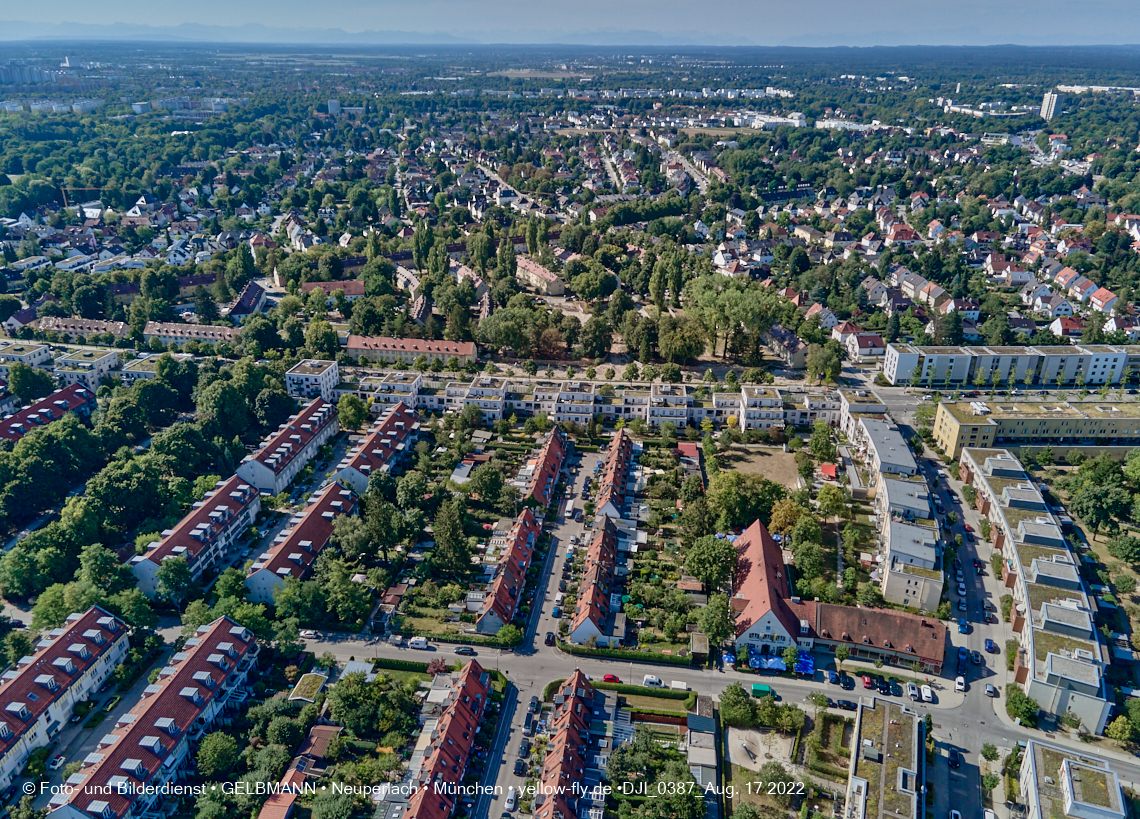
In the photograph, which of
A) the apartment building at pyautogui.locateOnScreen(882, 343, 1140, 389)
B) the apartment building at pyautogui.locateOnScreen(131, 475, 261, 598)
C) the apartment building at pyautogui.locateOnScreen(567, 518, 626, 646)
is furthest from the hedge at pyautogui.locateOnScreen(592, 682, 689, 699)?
the apartment building at pyautogui.locateOnScreen(882, 343, 1140, 389)

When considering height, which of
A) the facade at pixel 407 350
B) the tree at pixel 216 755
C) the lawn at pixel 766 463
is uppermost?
the facade at pixel 407 350

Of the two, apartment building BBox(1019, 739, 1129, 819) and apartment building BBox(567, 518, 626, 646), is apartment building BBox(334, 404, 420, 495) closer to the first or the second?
apartment building BBox(567, 518, 626, 646)

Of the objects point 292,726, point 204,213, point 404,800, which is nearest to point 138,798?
point 292,726

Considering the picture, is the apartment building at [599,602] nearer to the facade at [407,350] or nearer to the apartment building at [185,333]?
the facade at [407,350]

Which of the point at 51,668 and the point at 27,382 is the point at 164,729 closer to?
the point at 51,668

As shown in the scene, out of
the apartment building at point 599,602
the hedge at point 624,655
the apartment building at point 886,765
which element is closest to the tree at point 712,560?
the apartment building at point 599,602

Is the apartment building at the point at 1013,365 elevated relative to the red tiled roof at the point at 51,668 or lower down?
elevated

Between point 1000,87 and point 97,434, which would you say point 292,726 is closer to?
point 97,434
